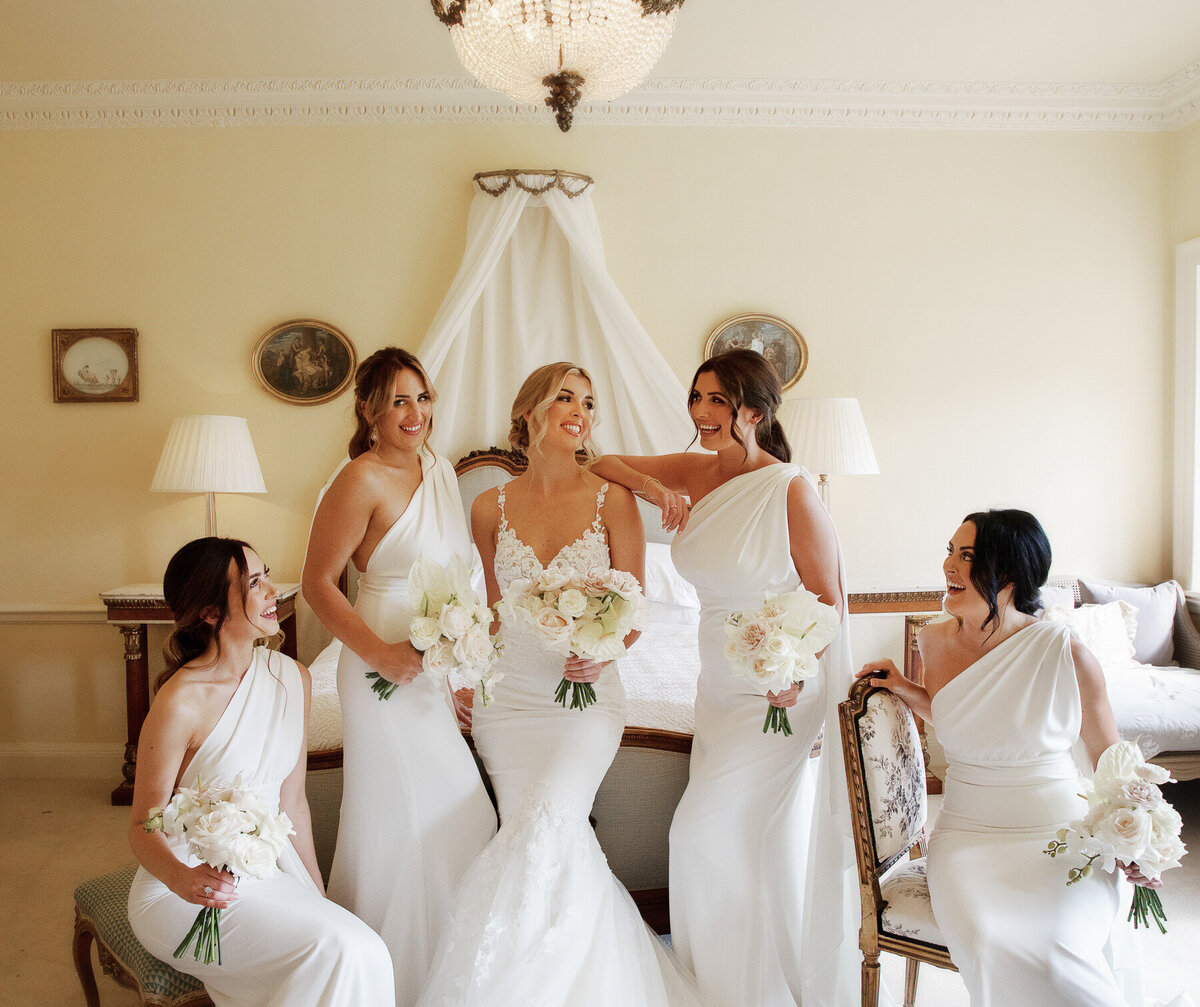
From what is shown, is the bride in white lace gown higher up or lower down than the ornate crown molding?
lower down

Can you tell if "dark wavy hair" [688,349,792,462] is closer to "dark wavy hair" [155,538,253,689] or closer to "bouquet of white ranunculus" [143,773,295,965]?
"dark wavy hair" [155,538,253,689]

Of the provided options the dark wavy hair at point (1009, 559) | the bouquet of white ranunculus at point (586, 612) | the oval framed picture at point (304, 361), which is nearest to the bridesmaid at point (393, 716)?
the bouquet of white ranunculus at point (586, 612)

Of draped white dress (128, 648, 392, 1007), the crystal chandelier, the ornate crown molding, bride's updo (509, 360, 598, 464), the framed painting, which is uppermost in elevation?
the ornate crown molding

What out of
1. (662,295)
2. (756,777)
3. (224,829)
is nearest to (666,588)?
(662,295)

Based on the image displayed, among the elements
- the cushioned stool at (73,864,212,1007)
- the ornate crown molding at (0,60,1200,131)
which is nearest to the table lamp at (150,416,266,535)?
the ornate crown molding at (0,60,1200,131)

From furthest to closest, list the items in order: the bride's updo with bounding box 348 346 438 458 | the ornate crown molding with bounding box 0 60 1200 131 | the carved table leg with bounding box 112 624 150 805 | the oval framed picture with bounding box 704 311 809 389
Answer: the oval framed picture with bounding box 704 311 809 389 < the ornate crown molding with bounding box 0 60 1200 131 < the carved table leg with bounding box 112 624 150 805 < the bride's updo with bounding box 348 346 438 458

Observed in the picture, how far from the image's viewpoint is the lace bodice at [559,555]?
2430 mm

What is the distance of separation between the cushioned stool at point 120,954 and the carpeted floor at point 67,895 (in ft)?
1.50

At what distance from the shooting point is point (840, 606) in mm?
2348

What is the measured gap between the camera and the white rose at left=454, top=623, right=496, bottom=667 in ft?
6.62

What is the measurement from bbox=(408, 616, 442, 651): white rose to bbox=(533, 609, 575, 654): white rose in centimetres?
25

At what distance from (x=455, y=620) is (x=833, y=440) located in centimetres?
286

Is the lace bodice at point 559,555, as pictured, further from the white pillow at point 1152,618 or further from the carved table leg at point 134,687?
the white pillow at point 1152,618

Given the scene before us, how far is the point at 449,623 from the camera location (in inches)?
79.0
